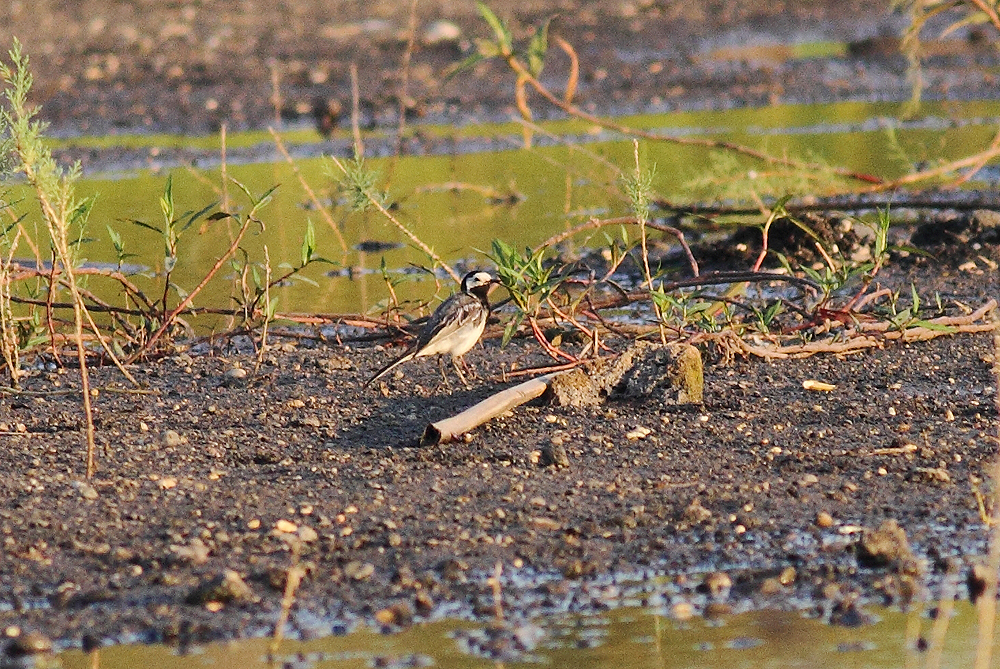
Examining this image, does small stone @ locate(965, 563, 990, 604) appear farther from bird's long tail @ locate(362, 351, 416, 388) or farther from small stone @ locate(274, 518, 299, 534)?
bird's long tail @ locate(362, 351, 416, 388)

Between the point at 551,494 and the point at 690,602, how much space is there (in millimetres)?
913

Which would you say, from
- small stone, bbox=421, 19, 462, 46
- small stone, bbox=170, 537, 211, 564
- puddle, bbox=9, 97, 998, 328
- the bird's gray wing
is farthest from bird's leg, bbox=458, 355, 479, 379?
small stone, bbox=421, 19, 462, 46

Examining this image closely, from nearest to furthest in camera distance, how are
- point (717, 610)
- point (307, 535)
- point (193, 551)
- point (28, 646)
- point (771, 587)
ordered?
point (28, 646) < point (717, 610) < point (771, 587) < point (193, 551) < point (307, 535)

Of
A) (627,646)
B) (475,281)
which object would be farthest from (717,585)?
(475,281)

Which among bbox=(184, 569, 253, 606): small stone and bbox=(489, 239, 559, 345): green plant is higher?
bbox=(489, 239, 559, 345): green plant

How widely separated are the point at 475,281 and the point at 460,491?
2047 millimetres

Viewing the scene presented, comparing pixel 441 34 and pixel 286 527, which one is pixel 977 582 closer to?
pixel 286 527

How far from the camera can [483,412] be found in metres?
5.78

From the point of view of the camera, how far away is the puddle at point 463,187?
9.96 meters

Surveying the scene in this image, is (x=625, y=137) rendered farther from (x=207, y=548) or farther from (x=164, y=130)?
(x=207, y=548)

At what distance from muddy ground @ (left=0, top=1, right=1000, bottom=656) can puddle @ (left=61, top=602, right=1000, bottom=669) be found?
9cm

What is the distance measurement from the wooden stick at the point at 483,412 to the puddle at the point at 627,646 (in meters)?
1.49

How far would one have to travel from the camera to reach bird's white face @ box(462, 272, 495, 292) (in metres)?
7.04

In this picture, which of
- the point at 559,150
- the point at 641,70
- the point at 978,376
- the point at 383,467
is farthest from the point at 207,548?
the point at 641,70
